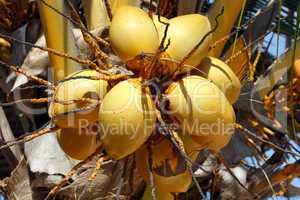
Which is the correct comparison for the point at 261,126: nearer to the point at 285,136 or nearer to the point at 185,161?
the point at 285,136

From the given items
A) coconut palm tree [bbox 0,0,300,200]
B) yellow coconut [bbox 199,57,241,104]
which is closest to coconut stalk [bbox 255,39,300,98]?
coconut palm tree [bbox 0,0,300,200]

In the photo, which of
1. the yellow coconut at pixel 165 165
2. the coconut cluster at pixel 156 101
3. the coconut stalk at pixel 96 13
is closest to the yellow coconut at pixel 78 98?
the coconut cluster at pixel 156 101

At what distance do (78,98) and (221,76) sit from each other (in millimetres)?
265

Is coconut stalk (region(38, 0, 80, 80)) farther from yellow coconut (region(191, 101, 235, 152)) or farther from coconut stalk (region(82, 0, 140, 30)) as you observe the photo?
yellow coconut (region(191, 101, 235, 152))

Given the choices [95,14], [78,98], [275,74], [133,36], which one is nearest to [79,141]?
[78,98]

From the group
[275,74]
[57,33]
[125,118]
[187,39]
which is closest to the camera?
[125,118]

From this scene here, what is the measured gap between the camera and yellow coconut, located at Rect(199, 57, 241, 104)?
1182mm

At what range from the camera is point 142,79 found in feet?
3.77

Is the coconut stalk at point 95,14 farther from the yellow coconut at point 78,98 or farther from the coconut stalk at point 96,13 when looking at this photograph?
the yellow coconut at point 78,98

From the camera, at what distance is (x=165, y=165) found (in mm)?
1174

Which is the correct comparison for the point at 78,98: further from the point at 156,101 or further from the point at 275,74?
the point at 275,74

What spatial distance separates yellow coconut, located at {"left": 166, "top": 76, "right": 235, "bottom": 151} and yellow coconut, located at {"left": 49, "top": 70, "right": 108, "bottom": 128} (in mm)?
131

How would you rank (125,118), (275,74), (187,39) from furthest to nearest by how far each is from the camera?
(275,74)
(187,39)
(125,118)

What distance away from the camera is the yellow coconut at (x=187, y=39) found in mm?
1152
